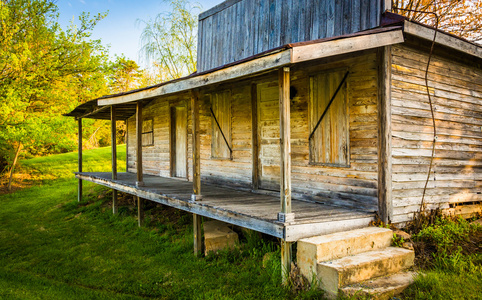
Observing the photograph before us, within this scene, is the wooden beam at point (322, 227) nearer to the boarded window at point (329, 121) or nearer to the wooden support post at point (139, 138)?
the boarded window at point (329, 121)

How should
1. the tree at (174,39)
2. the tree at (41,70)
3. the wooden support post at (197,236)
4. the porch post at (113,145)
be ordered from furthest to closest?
1. the tree at (174,39)
2. the tree at (41,70)
3. the porch post at (113,145)
4. the wooden support post at (197,236)

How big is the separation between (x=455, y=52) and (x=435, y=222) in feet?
10.9

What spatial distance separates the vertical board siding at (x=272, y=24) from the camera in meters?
6.43

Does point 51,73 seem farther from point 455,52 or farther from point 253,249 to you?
point 455,52

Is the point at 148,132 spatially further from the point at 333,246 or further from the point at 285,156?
the point at 333,246

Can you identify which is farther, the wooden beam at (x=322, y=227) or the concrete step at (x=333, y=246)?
the wooden beam at (x=322, y=227)

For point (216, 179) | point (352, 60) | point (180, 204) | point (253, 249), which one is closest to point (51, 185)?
point (216, 179)

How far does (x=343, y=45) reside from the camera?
4.68 metres

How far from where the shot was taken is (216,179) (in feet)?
31.4

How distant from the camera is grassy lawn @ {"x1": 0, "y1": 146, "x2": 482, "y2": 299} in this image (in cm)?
473

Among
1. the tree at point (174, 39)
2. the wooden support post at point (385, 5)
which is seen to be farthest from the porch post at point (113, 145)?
the tree at point (174, 39)

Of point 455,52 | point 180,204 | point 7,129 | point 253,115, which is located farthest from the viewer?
point 7,129

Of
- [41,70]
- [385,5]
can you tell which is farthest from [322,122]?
[41,70]

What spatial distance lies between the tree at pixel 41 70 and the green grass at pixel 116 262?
4.16m
